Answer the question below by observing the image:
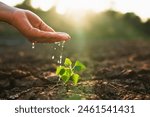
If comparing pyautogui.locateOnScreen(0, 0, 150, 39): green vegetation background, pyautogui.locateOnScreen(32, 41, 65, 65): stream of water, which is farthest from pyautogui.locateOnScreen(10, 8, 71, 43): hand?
pyautogui.locateOnScreen(0, 0, 150, 39): green vegetation background

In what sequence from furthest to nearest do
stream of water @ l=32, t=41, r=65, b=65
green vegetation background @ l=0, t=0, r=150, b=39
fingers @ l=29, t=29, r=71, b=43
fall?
green vegetation background @ l=0, t=0, r=150, b=39 → stream of water @ l=32, t=41, r=65, b=65 → fingers @ l=29, t=29, r=71, b=43

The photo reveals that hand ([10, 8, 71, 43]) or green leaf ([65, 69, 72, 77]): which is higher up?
hand ([10, 8, 71, 43])

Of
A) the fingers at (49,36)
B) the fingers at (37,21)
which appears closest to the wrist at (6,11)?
the fingers at (37,21)

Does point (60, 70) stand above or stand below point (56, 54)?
above

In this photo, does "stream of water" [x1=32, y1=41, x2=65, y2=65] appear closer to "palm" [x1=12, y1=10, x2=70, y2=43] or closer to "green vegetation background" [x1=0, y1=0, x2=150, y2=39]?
"palm" [x1=12, y1=10, x2=70, y2=43]

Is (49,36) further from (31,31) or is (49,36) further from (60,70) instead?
(60,70)

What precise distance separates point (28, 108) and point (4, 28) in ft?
34.7

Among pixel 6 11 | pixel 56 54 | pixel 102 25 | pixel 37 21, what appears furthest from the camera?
pixel 102 25

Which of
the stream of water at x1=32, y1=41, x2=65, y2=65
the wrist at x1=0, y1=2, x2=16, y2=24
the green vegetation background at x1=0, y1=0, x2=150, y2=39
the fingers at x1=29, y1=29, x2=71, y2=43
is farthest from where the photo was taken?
the green vegetation background at x1=0, y1=0, x2=150, y2=39

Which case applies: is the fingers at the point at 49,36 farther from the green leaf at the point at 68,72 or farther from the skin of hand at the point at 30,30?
the green leaf at the point at 68,72

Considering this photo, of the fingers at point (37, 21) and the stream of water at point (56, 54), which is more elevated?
the fingers at point (37, 21)

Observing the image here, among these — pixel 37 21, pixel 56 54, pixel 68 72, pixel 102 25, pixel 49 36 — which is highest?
pixel 102 25

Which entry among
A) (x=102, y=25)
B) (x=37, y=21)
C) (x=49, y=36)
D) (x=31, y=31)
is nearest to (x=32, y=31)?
(x=31, y=31)

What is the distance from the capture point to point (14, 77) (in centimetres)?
407
